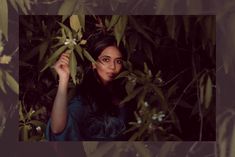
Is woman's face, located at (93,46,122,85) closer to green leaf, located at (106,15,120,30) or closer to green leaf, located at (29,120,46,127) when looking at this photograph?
green leaf, located at (106,15,120,30)

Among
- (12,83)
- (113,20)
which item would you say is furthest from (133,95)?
(12,83)

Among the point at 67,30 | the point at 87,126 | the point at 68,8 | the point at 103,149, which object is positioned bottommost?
the point at 103,149

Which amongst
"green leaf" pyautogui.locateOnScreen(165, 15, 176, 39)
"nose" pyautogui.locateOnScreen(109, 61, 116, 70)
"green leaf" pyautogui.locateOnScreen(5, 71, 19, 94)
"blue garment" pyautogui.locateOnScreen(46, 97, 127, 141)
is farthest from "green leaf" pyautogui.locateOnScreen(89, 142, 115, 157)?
"green leaf" pyautogui.locateOnScreen(165, 15, 176, 39)

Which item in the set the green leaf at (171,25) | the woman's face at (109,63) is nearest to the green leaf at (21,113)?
the woman's face at (109,63)

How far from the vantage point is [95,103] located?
9.43 feet

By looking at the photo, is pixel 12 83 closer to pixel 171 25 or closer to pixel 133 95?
pixel 133 95

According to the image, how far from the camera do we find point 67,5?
2.87 metres

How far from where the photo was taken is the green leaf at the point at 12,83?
288 cm

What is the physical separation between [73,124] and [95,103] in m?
0.14

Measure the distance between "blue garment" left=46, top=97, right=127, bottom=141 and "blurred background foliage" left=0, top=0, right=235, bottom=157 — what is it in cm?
6

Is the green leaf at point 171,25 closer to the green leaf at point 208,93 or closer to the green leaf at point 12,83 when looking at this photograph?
the green leaf at point 208,93

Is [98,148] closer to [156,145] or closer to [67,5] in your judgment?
[156,145]

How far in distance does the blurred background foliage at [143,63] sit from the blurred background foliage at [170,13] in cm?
3

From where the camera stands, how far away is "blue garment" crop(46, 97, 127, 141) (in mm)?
2869
